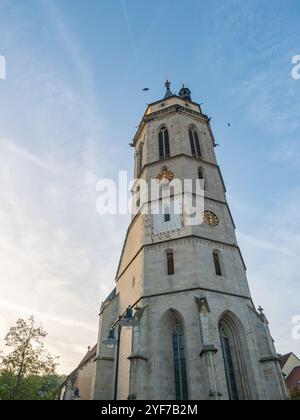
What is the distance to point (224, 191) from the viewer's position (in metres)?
25.4

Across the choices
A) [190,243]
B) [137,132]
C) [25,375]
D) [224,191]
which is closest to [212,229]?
[190,243]

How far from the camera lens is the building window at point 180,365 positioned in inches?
572

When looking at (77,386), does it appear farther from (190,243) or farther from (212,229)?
(212,229)

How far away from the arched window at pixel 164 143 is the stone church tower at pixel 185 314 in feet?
2.85

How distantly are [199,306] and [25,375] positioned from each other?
57.4 feet

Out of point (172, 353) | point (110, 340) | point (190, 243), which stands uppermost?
point (190, 243)

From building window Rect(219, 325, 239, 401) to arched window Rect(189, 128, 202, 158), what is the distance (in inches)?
572

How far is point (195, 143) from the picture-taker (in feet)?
88.9

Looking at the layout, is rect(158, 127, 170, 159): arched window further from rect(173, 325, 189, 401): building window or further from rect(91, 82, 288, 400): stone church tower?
rect(173, 325, 189, 401): building window

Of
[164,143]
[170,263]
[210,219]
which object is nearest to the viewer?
[170,263]

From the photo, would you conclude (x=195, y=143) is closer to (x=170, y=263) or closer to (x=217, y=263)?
(x=217, y=263)

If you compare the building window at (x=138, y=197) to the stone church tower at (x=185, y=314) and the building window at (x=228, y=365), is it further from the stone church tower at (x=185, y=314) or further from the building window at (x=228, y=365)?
the building window at (x=228, y=365)

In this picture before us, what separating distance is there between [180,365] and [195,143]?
18.0 meters

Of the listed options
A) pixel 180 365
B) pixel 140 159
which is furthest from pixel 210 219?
pixel 140 159
